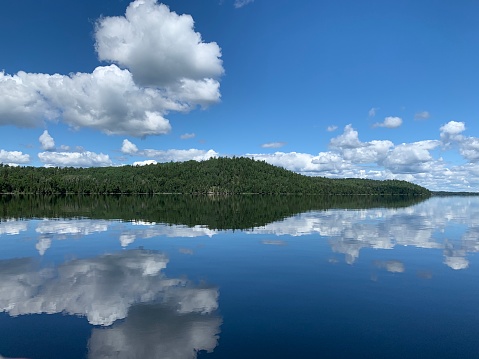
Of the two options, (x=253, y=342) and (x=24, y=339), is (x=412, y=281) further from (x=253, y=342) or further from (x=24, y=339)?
(x=24, y=339)

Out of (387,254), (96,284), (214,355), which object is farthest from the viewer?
(387,254)

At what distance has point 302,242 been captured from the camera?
48.1 metres

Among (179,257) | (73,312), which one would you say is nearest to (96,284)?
(73,312)

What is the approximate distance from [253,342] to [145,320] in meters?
6.44

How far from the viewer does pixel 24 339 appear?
1733 centimetres

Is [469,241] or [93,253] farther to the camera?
[469,241]

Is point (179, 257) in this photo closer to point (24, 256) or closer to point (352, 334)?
point (24, 256)

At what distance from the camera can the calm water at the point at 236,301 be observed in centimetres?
1680

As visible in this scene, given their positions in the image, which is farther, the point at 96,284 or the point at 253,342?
the point at 96,284

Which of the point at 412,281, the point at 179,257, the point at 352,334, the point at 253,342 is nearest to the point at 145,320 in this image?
the point at 253,342

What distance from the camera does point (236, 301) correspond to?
23312mm

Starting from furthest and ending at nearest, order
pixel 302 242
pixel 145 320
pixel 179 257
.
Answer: pixel 302 242 → pixel 179 257 → pixel 145 320

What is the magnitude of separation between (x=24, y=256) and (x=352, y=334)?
34709 mm

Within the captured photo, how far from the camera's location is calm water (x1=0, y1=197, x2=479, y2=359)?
16.8 metres
